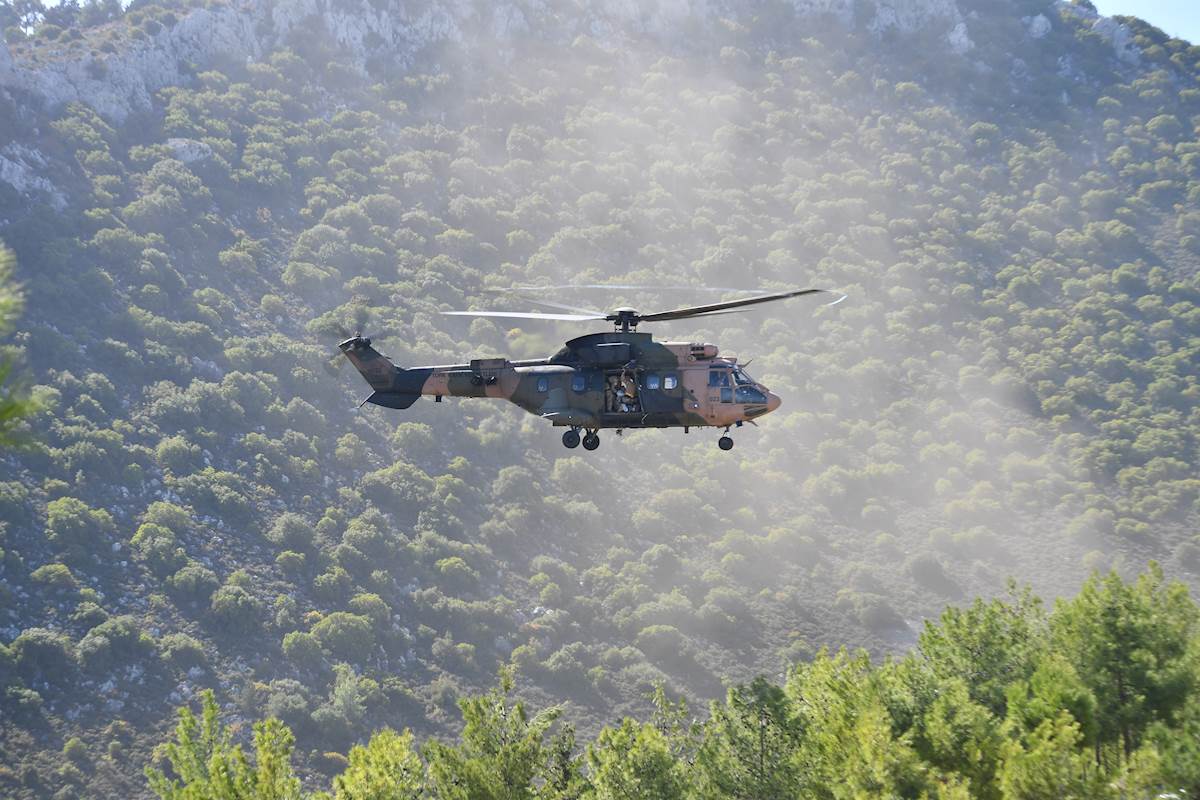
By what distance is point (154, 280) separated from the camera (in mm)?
105500

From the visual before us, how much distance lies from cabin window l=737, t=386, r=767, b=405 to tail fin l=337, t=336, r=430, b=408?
909 cm

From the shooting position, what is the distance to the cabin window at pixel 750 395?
31.0 metres

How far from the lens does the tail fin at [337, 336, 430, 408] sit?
33.0 metres

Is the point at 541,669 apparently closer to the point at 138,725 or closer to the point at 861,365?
the point at 138,725

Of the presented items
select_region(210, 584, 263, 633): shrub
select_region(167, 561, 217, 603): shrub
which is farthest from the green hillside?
select_region(167, 561, 217, 603): shrub

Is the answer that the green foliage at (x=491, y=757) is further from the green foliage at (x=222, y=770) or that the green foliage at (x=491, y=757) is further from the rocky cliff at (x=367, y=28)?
the rocky cliff at (x=367, y=28)

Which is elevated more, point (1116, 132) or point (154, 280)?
point (1116, 132)

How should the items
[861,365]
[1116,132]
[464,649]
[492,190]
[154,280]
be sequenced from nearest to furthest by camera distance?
[464,649], [154,280], [861,365], [492,190], [1116,132]

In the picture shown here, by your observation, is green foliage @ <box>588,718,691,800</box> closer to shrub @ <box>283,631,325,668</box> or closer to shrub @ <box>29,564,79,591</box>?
shrub @ <box>283,631,325,668</box>

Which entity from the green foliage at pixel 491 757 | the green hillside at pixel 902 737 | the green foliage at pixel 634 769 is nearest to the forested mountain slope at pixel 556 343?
the green foliage at pixel 491 757

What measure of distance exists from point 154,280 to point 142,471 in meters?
26.5

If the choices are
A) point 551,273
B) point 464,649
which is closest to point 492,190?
point 551,273

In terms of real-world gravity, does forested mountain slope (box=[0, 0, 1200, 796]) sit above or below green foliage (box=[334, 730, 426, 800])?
above

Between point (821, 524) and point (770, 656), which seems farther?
point (821, 524)
